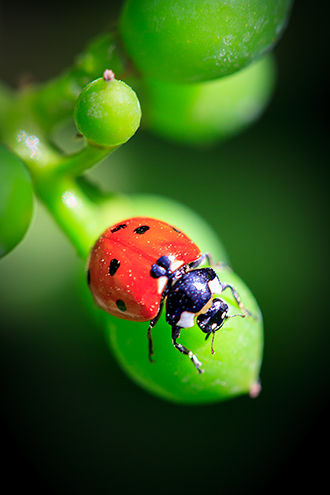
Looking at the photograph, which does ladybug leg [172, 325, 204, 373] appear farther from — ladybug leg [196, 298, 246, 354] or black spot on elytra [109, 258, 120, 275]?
black spot on elytra [109, 258, 120, 275]

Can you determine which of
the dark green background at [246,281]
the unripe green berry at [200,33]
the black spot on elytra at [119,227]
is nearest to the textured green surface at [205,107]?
the unripe green berry at [200,33]

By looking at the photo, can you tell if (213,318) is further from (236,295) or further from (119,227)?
(119,227)

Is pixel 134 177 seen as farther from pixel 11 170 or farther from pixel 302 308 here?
pixel 11 170

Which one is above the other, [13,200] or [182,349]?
[13,200]

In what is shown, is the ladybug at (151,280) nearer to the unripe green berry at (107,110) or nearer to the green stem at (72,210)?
the green stem at (72,210)

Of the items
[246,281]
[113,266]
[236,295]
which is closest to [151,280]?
[113,266]

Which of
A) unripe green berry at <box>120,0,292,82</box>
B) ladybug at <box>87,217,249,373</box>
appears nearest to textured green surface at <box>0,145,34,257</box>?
ladybug at <box>87,217,249,373</box>
